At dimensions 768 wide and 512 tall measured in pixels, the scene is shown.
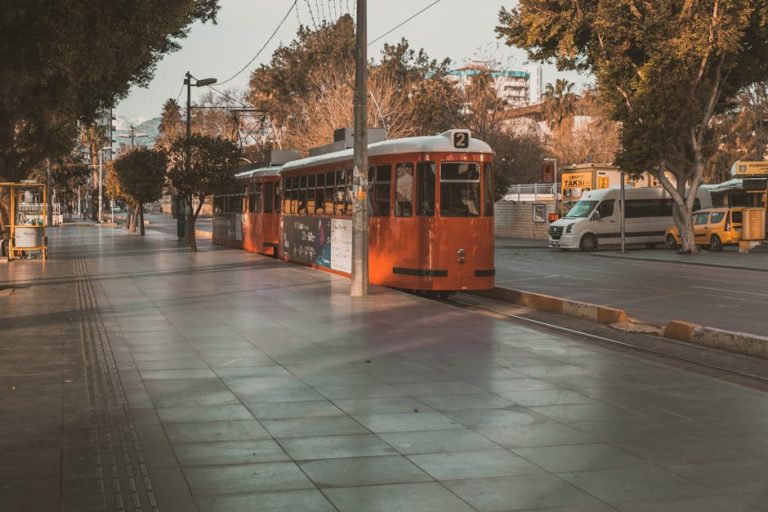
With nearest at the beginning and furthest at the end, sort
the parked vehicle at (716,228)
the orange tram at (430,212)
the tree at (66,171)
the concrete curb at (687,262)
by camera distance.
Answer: the orange tram at (430,212), the concrete curb at (687,262), the parked vehicle at (716,228), the tree at (66,171)

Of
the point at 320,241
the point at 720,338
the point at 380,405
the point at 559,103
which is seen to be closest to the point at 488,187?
the point at 720,338

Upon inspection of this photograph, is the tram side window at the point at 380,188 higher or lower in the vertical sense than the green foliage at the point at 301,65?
lower

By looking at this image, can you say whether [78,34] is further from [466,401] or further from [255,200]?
[255,200]

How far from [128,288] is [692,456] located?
14.8 metres

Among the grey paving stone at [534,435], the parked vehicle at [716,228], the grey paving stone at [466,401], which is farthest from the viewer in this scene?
the parked vehicle at [716,228]

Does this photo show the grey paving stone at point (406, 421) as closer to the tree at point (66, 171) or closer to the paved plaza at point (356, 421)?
the paved plaza at point (356, 421)

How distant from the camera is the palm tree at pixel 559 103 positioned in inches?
3287

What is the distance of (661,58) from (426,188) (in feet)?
61.1

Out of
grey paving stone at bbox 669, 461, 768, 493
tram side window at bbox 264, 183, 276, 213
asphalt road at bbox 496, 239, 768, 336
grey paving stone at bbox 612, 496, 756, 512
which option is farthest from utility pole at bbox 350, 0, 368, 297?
tram side window at bbox 264, 183, 276, 213

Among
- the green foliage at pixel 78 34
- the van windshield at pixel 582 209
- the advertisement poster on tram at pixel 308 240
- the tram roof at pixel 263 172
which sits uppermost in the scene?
the green foliage at pixel 78 34

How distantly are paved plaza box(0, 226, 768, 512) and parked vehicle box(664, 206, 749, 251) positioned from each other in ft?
86.9

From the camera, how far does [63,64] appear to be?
14.0 m

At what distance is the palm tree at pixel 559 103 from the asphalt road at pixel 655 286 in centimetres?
5027

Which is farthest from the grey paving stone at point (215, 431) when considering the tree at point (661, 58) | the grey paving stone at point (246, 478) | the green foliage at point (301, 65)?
the green foliage at point (301, 65)
